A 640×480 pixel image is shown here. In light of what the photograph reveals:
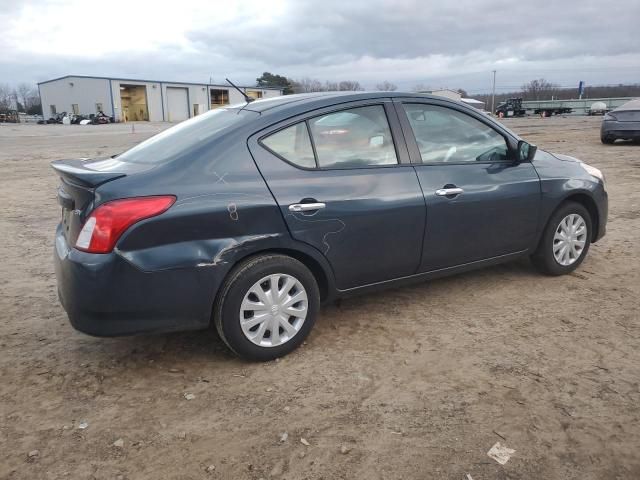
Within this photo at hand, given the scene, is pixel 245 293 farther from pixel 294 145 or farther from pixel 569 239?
pixel 569 239

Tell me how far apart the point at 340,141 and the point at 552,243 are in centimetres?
225

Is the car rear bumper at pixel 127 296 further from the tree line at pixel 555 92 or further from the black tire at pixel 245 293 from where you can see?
the tree line at pixel 555 92

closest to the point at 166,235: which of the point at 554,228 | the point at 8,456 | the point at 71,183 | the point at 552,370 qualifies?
the point at 71,183

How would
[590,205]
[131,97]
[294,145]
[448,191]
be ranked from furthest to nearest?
[131,97], [590,205], [448,191], [294,145]

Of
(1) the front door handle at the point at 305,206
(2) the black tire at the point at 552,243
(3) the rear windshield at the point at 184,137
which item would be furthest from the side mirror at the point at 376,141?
(2) the black tire at the point at 552,243

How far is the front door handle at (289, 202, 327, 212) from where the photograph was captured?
127 inches

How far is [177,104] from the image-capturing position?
238ft

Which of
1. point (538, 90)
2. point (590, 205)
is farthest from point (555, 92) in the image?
point (590, 205)

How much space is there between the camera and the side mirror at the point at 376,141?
3.67m

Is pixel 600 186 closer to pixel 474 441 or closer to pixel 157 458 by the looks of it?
pixel 474 441

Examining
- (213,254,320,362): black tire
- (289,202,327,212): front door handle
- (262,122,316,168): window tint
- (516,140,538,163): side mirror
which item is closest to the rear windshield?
(262,122,316,168): window tint

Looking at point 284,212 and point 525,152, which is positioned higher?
point 525,152

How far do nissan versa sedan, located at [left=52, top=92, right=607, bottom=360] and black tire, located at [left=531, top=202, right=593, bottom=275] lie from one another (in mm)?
221

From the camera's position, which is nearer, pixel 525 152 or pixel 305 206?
pixel 305 206
